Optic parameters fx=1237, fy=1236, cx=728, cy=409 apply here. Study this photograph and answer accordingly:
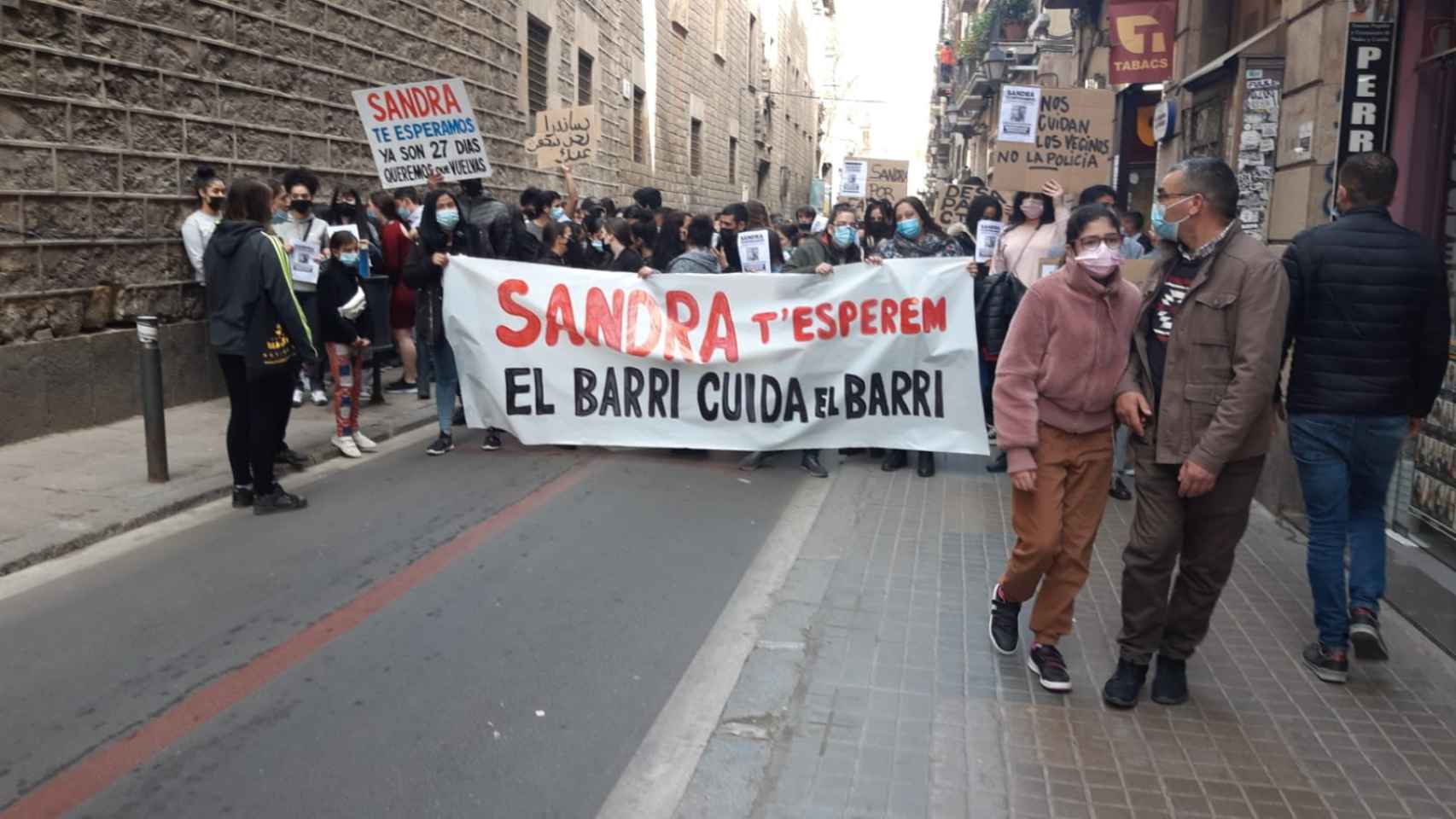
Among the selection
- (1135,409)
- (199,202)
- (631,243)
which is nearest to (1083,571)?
(1135,409)

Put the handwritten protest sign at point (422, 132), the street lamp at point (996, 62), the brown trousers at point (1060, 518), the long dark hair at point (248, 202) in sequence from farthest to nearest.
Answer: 1. the street lamp at point (996, 62)
2. the handwritten protest sign at point (422, 132)
3. the long dark hair at point (248, 202)
4. the brown trousers at point (1060, 518)

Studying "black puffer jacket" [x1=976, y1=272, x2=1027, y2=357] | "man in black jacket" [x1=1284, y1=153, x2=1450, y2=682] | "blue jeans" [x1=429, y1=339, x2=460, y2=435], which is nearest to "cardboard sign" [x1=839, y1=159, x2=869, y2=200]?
"black puffer jacket" [x1=976, y1=272, x2=1027, y2=357]

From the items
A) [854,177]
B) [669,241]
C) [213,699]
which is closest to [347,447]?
[669,241]

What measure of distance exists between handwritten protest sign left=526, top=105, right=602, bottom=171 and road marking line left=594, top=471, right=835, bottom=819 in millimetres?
8143

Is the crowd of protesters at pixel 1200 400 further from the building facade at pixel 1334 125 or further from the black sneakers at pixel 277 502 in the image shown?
the black sneakers at pixel 277 502

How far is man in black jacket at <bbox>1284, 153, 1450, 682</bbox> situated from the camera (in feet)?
15.2

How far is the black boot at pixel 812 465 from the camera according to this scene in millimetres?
8410

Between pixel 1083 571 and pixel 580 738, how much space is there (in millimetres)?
1975

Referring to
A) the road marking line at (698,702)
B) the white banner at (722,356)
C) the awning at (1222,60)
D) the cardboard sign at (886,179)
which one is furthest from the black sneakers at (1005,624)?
the cardboard sign at (886,179)

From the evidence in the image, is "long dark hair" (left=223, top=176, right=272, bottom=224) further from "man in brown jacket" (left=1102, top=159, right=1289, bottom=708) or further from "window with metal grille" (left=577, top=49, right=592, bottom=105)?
"window with metal grille" (left=577, top=49, right=592, bottom=105)

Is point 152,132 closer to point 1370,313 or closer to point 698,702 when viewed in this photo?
point 698,702

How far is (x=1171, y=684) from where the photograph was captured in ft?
14.8

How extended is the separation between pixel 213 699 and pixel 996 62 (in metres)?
25.1

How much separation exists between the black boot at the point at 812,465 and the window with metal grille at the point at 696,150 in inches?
918
